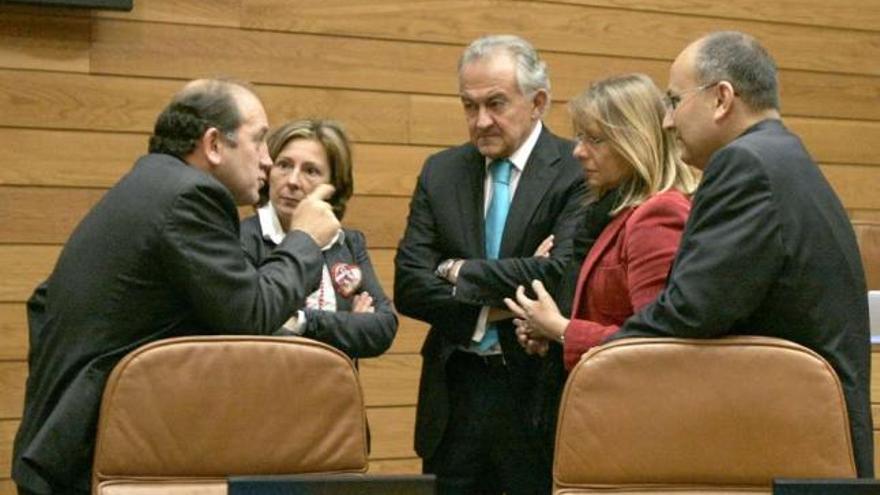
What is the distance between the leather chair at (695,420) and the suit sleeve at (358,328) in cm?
94

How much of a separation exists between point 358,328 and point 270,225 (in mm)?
337

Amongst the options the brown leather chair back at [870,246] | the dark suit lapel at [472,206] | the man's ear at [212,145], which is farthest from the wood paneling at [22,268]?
the brown leather chair back at [870,246]

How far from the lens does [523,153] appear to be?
350 cm

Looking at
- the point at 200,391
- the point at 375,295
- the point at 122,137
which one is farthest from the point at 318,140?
the point at 200,391

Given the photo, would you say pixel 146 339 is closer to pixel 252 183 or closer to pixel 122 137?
pixel 252 183

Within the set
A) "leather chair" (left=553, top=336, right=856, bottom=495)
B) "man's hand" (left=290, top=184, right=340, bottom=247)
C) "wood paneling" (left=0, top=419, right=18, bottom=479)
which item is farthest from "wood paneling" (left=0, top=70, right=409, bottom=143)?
"leather chair" (left=553, top=336, right=856, bottom=495)

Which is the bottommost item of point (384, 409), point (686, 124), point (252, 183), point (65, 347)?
point (384, 409)

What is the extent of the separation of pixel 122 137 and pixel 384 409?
44.6 inches

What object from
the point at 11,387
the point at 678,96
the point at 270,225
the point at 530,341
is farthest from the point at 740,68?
the point at 11,387

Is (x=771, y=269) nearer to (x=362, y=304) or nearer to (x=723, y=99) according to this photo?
(x=723, y=99)

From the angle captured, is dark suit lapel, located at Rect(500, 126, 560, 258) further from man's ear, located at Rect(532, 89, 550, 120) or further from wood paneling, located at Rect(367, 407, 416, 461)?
wood paneling, located at Rect(367, 407, 416, 461)

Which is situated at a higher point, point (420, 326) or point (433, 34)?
point (433, 34)

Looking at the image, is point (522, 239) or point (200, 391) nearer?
point (200, 391)

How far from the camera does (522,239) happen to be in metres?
3.39
